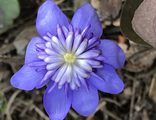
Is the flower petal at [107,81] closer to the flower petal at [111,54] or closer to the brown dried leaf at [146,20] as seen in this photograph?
the flower petal at [111,54]

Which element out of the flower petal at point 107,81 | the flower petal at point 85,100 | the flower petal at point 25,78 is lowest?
the flower petal at point 85,100

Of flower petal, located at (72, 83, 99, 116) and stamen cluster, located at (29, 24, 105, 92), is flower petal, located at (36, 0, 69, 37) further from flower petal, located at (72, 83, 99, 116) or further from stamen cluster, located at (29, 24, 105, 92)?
flower petal, located at (72, 83, 99, 116)

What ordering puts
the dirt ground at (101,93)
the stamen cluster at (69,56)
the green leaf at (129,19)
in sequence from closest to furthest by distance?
the stamen cluster at (69,56) < the green leaf at (129,19) < the dirt ground at (101,93)

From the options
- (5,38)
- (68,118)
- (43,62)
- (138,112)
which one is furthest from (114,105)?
(5,38)

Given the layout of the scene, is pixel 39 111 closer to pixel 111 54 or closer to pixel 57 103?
pixel 57 103

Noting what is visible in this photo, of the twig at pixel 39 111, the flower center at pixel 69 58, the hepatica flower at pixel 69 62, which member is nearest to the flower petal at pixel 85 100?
the hepatica flower at pixel 69 62

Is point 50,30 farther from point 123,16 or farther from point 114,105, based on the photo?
point 114,105

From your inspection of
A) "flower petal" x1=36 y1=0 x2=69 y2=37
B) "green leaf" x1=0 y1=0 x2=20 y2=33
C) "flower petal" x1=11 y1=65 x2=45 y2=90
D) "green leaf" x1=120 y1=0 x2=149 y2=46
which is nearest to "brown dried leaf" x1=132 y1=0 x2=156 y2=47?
"green leaf" x1=120 y1=0 x2=149 y2=46
